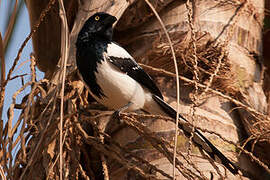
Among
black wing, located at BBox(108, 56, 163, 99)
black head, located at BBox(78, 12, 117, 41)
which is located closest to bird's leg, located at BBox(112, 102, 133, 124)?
black wing, located at BBox(108, 56, 163, 99)

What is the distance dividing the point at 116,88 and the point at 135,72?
0.55 ft

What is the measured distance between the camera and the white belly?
7.32 feet

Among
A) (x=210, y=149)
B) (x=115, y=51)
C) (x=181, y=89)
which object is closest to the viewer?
(x=210, y=149)

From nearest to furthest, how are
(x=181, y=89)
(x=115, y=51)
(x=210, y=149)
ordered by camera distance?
(x=210, y=149) < (x=115, y=51) < (x=181, y=89)

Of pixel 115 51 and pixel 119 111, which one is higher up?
pixel 115 51

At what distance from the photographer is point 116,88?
2.24 metres

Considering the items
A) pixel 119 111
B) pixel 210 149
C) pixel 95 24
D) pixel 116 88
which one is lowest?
pixel 210 149

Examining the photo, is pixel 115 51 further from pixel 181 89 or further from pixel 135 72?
pixel 181 89

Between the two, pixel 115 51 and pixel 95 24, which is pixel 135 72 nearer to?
pixel 115 51

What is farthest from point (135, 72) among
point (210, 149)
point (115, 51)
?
point (210, 149)

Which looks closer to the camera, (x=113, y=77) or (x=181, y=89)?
(x=113, y=77)

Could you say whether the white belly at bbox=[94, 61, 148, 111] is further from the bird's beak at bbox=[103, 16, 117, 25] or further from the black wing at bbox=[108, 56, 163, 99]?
the bird's beak at bbox=[103, 16, 117, 25]

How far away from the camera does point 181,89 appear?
2.51 m

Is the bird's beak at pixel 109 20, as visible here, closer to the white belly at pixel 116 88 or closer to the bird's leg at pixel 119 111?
the white belly at pixel 116 88
